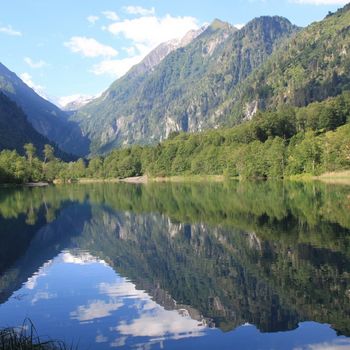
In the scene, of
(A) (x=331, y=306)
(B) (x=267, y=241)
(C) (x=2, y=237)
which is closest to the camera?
(A) (x=331, y=306)

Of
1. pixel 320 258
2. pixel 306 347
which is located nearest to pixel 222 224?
pixel 320 258

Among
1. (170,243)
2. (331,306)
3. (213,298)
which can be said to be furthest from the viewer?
(170,243)

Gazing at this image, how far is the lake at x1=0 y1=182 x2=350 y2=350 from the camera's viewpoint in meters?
21.9

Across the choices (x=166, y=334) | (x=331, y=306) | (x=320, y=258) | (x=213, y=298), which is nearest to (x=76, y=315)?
(x=166, y=334)

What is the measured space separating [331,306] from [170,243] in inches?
975

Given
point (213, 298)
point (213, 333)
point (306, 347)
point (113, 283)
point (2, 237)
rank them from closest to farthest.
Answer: point (306, 347), point (213, 333), point (213, 298), point (113, 283), point (2, 237)

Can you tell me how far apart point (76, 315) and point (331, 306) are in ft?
42.0

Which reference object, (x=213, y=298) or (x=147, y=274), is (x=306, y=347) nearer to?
(x=213, y=298)

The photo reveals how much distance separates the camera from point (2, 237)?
5438 centimetres

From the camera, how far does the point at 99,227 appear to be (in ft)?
208

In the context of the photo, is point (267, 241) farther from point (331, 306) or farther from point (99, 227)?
point (99, 227)

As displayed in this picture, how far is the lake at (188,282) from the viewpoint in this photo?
21.9 metres

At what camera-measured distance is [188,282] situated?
31.9 meters

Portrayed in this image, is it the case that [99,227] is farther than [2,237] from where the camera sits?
Yes
